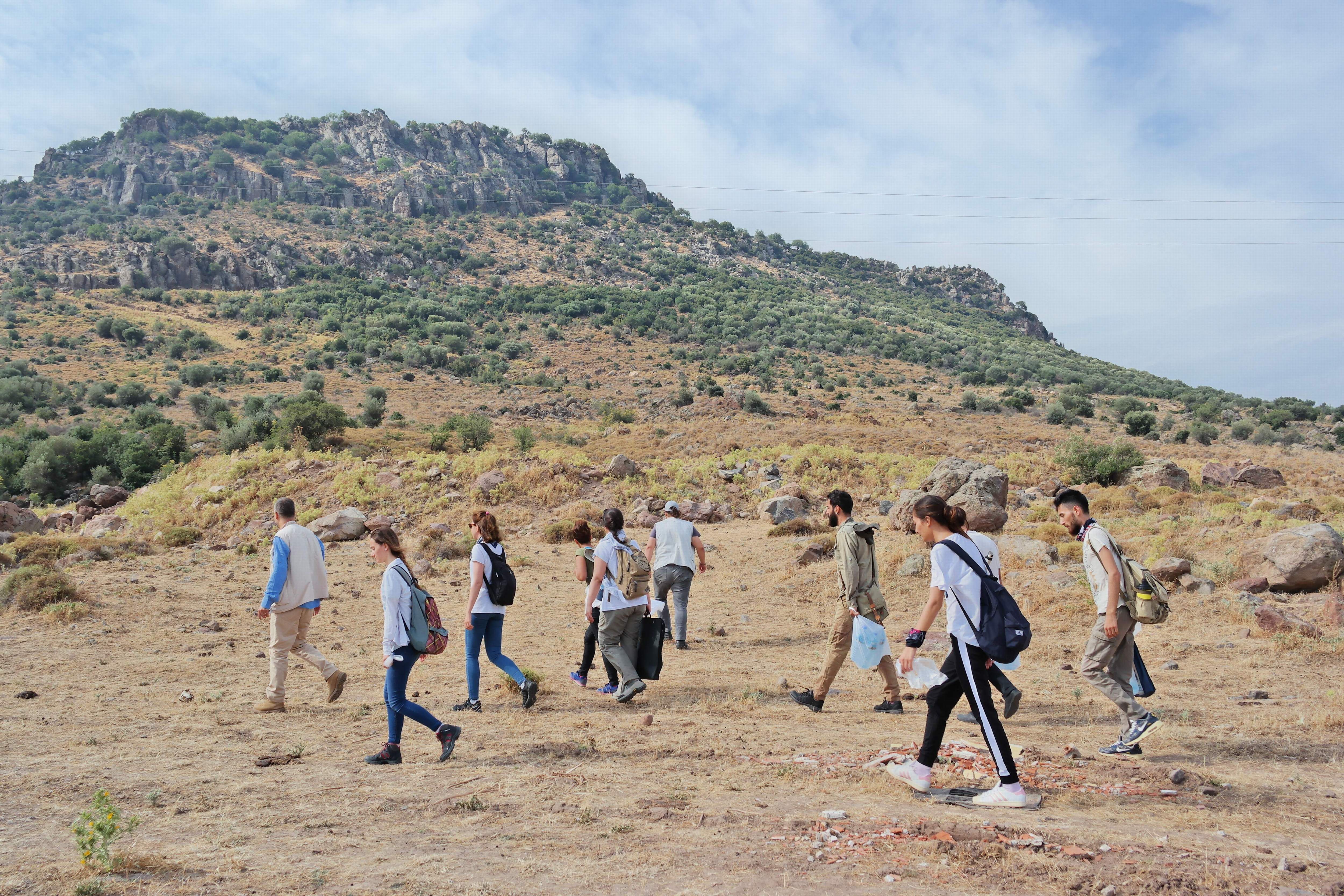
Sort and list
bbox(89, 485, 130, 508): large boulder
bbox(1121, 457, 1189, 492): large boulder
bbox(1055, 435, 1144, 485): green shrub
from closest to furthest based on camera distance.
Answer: bbox(1121, 457, 1189, 492): large boulder → bbox(1055, 435, 1144, 485): green shrub → bbox(89, 485, 130, 508): large boulder

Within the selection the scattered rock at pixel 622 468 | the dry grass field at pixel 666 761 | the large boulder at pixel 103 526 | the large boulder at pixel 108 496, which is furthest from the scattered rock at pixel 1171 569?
the large boulder at pixel 108 496

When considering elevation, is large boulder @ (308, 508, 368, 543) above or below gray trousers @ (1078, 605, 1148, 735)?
above

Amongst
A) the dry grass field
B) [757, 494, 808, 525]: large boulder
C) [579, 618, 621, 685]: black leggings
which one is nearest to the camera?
the dry grass field

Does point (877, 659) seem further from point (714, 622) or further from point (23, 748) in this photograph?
point (23, 748)

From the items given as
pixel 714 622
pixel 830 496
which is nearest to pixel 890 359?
pixel 714 622

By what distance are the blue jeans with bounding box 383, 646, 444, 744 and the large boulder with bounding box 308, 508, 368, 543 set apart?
13.5 meters

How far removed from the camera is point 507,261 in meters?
87.8

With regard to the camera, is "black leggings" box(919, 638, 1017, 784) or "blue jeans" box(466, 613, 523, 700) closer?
"black leggings" box(919, 638, 1017, 784)

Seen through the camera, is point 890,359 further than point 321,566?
Yes

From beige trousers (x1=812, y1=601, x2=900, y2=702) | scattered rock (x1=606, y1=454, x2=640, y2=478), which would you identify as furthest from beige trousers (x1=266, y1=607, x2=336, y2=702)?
scattered rock (x1=606, y1=454, x2=640, y2=478)

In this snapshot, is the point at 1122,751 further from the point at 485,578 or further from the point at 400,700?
the point at 400,700

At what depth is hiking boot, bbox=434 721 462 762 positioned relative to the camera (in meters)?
5.54

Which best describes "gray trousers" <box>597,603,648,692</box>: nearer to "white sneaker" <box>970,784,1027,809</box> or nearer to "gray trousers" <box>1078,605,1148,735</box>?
"white sneaker" <box>970,784,1027,809</box>

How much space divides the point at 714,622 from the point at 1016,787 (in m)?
7.27
